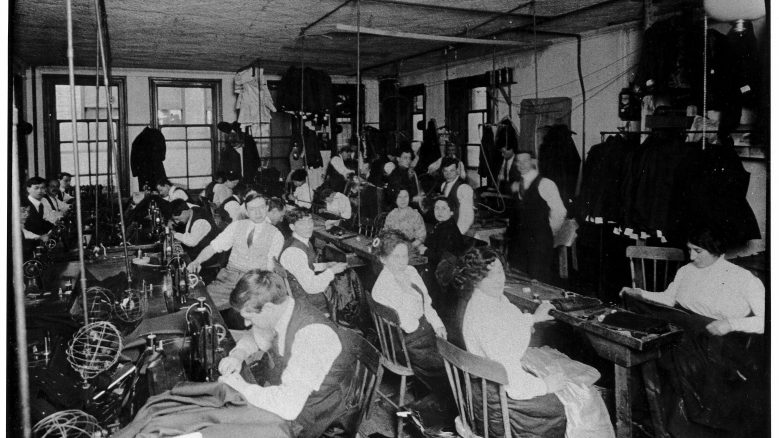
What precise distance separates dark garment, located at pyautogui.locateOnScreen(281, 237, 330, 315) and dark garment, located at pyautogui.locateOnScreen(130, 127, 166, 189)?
125 centimetres

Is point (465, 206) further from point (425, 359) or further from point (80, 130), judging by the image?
point (80, 130)

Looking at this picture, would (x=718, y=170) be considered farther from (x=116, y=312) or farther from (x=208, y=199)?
(x=116, y=312)

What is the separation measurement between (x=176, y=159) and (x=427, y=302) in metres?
2.14

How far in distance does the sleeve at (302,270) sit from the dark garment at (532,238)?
1.65 meters

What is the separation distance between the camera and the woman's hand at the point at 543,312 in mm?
3510

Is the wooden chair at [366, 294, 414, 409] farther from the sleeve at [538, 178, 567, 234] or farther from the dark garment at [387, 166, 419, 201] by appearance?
the sleeve at [538, 178, 567, 234]

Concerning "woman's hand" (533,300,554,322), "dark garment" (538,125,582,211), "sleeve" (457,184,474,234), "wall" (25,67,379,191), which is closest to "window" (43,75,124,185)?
"wall" (25,67,379,191)

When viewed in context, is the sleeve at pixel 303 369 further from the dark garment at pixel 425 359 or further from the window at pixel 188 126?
the window at pixel 188 126

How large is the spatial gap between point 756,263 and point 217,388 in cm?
264

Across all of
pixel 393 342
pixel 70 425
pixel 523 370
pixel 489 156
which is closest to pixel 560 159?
pixel 489 156

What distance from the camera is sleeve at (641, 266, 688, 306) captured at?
139 inches

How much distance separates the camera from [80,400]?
2424mm

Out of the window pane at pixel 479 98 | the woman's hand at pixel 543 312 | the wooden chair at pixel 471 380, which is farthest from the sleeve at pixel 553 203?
the wooden chair at pixel 471 380

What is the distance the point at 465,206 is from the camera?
5262 mm
